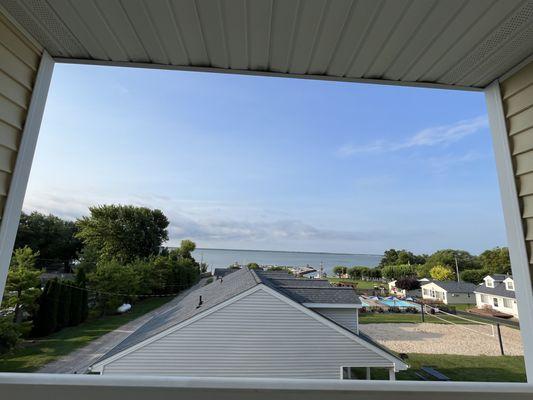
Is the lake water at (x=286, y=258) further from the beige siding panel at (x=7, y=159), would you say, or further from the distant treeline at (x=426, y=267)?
the beige siding panel at (x=7, y=159)

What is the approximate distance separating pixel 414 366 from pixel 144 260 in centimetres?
326

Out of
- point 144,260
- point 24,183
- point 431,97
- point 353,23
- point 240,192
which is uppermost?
point 431,97

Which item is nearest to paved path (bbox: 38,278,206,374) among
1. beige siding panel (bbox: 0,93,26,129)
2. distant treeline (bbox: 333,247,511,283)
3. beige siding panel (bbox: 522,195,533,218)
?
beige siding panel (bbox: 0,93,26,129)

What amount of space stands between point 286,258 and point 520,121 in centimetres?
288

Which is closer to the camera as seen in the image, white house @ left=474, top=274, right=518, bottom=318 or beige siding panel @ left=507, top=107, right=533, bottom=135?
beige siding panel @ left=507, top=107, right=533, bottom=135

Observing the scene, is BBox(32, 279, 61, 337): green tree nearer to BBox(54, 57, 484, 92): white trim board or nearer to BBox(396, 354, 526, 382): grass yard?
BBox(54, 57, 484, 92): white trim board

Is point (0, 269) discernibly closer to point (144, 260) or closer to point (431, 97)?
point (144, 260)

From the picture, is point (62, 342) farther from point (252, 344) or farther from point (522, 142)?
point (522, 142)

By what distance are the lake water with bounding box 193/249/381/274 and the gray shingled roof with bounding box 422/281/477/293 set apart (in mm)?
670

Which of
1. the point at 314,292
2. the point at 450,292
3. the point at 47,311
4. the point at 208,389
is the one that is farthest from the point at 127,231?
the point at 450,292

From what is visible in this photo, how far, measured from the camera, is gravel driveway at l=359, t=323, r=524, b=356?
110 inches

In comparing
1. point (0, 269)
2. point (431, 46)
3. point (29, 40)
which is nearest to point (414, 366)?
point (431, 46)

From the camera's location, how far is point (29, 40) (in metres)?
0.87

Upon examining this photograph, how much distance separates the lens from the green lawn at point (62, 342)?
1946 mm
